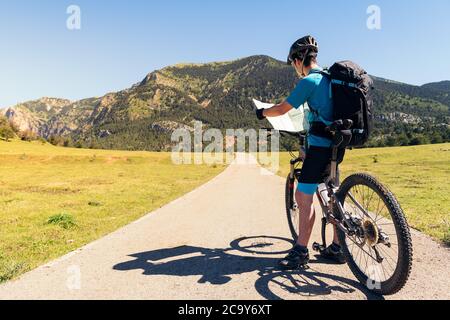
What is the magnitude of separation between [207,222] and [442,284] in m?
5.70

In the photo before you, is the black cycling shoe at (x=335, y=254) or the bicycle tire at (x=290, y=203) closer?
the black cycling shoe at (x=335, y=254)

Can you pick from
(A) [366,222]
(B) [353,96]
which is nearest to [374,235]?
(A) [366,222]

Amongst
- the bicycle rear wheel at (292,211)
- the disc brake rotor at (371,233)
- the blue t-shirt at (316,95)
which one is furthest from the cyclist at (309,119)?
the bicycle rear wheel at (292,211)

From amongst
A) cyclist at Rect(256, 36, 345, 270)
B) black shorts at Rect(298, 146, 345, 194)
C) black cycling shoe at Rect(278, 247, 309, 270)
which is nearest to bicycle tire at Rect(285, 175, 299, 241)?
cyclist at Rect(256, 36, 345, 270)

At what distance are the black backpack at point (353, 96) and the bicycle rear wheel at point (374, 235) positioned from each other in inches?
25.7

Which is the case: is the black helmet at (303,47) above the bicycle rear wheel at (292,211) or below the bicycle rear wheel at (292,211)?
above

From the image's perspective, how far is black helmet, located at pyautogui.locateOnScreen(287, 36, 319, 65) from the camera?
505 centimetres

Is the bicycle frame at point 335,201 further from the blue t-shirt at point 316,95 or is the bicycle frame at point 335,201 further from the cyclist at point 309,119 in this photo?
the blue t-shirt at point 316,95

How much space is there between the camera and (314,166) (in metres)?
4.86

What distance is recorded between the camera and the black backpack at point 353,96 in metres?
4.37

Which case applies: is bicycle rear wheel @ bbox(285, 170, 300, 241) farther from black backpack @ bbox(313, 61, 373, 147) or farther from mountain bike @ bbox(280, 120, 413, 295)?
black backpack @ bbox(313, 61, 373, 147)

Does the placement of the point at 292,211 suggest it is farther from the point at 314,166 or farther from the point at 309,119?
the point at 309,119
